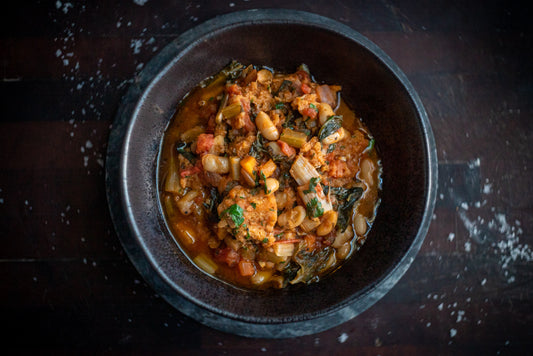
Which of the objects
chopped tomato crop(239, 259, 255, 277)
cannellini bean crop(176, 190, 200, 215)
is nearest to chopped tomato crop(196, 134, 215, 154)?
cannellini bean crop(176, 190, 200, 215)

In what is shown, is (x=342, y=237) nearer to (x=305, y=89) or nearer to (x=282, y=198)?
(x=282, y=198)

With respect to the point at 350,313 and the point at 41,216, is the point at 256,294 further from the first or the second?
the point at 41,216

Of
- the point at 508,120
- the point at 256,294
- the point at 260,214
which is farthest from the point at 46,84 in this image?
the point at 508,120

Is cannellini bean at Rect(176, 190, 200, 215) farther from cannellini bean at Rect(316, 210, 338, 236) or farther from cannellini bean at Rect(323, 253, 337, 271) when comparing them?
cannellini bean at Rect(323, 253, 337, 271)

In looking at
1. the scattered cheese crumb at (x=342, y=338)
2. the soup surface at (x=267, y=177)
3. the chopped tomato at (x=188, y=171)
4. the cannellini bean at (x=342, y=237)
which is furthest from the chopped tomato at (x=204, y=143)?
the scattered cheese crumb at (x=342, y=338)

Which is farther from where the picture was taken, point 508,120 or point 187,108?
point 508,120
